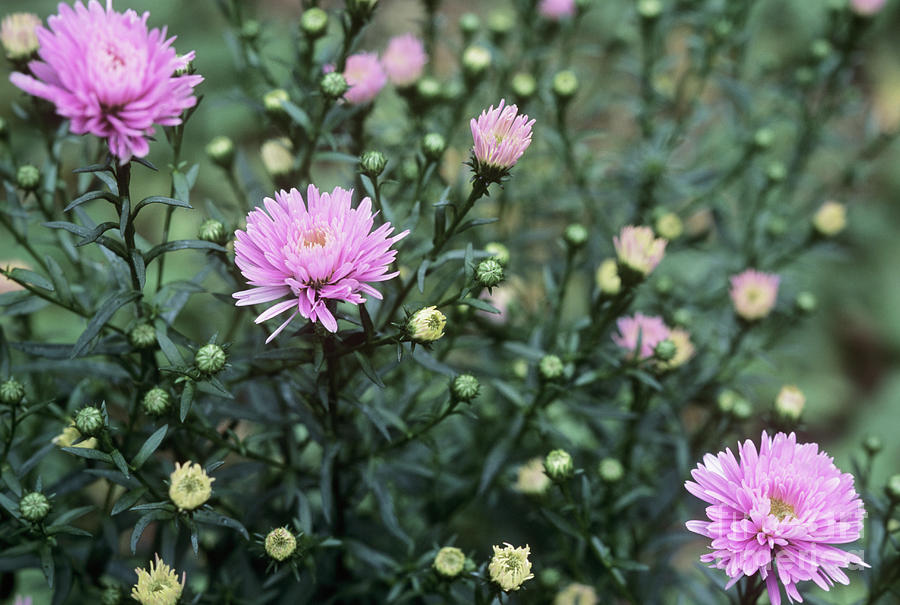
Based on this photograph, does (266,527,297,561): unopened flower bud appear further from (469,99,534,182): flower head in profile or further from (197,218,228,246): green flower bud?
(469,99,534,182): flower head in profile

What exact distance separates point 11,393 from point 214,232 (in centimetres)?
45

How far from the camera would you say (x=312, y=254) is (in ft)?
3.68

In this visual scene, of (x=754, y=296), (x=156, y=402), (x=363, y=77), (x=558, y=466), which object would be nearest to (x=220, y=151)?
(x=363, y=77)

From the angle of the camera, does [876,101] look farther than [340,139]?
Yes

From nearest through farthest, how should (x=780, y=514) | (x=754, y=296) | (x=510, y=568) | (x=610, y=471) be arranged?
(x=780, y=514), (x=510, y=568), (x=610, y=471), (x=754, y=296)

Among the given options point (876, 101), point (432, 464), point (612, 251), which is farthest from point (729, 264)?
point (876, 101)

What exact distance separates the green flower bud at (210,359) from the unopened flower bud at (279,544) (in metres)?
0.29

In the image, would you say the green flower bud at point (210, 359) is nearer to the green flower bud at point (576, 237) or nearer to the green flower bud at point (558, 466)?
the green flower bud at point (558, 466)

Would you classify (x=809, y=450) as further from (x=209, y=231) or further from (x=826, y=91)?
(x=826, y=91)

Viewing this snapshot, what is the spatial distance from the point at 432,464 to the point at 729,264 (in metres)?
1.04

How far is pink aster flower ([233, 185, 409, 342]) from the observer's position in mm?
1135

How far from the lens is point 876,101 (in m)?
4.33

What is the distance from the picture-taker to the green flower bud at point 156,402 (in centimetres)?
132

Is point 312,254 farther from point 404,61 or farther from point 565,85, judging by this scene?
point 565,85
